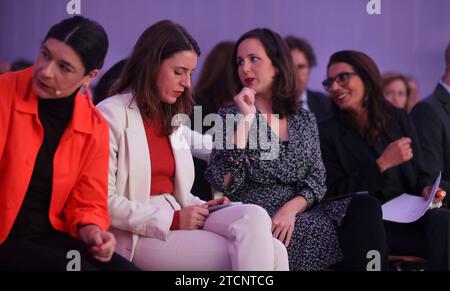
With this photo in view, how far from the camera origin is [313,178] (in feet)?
9.57

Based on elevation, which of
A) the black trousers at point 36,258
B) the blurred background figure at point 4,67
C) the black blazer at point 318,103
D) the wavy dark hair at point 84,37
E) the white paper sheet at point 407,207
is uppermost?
the wavy dark hair at point 84,37

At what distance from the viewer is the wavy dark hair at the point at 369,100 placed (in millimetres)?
3363

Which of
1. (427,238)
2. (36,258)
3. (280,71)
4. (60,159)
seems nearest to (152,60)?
(60,159)

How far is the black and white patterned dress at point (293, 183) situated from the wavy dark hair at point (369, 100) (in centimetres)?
46

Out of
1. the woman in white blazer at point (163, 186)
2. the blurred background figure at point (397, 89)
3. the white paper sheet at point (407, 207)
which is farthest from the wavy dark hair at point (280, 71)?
the blurred background figure at point (397, 89)

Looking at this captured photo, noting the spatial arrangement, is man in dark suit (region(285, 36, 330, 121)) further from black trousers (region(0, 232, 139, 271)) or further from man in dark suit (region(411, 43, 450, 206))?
black trousers (region(0, 232, 139, 271))

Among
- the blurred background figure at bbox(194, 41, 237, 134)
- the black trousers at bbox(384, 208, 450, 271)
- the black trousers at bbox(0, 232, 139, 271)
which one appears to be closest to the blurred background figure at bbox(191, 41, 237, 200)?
the blurred background figure at bbox(194, 41, 237, 134)

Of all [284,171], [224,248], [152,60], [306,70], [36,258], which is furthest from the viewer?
[306,70]

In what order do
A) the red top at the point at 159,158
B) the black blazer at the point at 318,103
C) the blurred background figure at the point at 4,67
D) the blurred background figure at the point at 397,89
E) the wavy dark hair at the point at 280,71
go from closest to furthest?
→ the red top at the point at 159,158
the wavy dark hair at the point at 280,71
the blurred background figure at the point at 4,67
the black blazer at the point at 318,103
the blurred background figure at the point at 397,89

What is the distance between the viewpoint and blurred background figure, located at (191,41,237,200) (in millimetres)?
3699

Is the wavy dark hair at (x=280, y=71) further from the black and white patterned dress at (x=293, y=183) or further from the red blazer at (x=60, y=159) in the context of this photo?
the red blazer at (x=60, y=159)

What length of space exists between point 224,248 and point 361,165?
1134 millimetres

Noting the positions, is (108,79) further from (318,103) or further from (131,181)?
(318,103)

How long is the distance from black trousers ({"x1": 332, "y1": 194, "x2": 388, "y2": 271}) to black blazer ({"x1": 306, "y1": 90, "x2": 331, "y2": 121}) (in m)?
1.88
